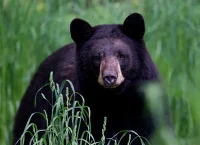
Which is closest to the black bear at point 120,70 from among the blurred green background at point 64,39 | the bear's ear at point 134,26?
the bear's ear at point 134,26

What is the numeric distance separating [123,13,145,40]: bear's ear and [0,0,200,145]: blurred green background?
3.44ft

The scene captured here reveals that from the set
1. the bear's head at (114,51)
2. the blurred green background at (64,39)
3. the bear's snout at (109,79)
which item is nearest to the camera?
the bear's snout at (109,79)

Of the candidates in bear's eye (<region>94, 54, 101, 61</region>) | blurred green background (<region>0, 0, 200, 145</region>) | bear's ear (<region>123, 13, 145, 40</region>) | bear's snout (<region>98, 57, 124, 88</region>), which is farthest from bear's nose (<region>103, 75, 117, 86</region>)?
blurred green background (<region>0, 0, 200, 145</region>)

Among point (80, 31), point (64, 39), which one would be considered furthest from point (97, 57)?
point (64, 39)

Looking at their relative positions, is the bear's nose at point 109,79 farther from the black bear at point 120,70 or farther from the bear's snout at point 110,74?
the black bear at point 120,70

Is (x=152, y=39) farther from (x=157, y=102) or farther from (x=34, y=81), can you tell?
(x=157, y=102)

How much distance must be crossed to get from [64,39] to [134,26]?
2115mm

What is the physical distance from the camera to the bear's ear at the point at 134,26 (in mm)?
5188

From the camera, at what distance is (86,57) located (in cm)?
514

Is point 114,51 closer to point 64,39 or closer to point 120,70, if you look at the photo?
point 120,70

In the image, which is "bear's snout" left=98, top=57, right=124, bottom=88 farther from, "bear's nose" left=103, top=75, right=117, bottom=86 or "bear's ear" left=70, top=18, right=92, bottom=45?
"bear's ear" left=70, top=18, right=92, bottom=45

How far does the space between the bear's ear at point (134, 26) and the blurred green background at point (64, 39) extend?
1.05m

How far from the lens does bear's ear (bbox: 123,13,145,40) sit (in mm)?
5188

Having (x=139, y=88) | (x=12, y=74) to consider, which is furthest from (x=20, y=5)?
(x=139, y=88)
